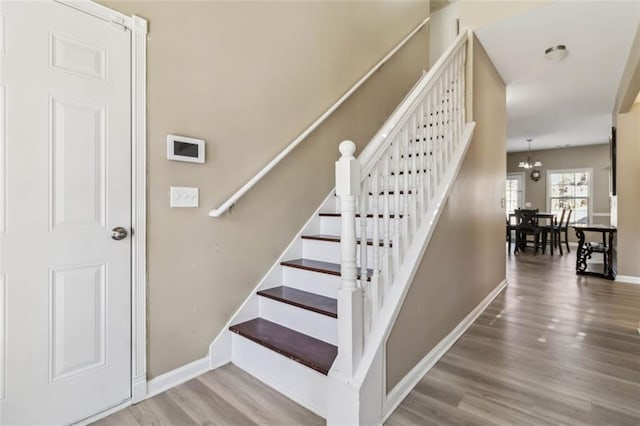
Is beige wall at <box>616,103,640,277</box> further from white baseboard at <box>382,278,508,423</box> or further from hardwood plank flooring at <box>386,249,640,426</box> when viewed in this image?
white baseboard at <box>382,278,508,423</box>

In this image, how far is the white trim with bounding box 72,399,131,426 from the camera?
1.53 meters

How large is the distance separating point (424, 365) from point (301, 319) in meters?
0.78

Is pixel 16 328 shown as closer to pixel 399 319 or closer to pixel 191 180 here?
pixel 191 180

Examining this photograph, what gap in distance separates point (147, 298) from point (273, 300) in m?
0.73

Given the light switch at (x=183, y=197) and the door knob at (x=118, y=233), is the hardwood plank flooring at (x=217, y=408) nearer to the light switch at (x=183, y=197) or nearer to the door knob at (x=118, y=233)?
the door knob at (x=118, y=233)

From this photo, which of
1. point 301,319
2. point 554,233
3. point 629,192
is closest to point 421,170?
point 301,319

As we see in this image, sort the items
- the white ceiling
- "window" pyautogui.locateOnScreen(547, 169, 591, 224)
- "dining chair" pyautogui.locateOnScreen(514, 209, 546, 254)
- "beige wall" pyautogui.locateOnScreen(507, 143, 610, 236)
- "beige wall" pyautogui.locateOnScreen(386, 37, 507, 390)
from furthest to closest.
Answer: "window" pyautogui.locateOnScreen(547, 169, 591, 224) < "beige wall" pyautogui.locateOnScreen(507, 143, 610, 236) < "dining chair" pyautogui.locateOnScreen(514, 209, 546, 254) < the white ceiling < "beige wall" pyautogui.locateOnScreen(386, 37, 507, 390)

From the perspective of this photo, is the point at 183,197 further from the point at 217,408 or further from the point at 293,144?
the point at 217,408

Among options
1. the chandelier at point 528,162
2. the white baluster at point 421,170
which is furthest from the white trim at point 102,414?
the chandelier at point 528,162

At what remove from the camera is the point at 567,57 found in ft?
9.91

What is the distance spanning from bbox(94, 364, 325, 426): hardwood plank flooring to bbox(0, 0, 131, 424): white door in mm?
152

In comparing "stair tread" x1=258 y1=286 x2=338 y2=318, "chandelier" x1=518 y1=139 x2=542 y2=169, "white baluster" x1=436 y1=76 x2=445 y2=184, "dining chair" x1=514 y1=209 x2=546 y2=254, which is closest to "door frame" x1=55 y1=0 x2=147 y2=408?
"stair tread" x1=258 y1=286 x2=338 y2=318

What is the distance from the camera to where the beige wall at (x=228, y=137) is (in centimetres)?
177

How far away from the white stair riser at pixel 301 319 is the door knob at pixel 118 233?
94 cm
